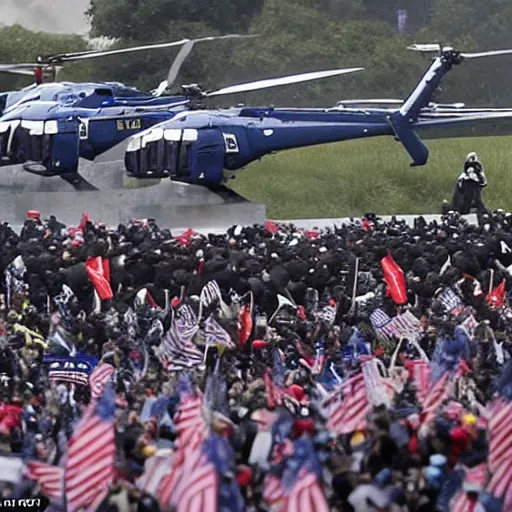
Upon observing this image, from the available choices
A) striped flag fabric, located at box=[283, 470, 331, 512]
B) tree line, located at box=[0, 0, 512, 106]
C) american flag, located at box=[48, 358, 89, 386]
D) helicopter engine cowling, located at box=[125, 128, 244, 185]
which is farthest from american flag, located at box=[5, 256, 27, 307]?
tree line, located at box=[0, 0, 512, 106]

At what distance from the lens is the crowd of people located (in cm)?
895

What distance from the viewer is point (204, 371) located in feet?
41.2

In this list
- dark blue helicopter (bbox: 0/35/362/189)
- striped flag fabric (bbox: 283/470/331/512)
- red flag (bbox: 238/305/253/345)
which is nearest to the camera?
striped flag fabric (bbox: 283/470/331/512)

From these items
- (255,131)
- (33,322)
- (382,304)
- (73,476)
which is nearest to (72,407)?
(73,476)

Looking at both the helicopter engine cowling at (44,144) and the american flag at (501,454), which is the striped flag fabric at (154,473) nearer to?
the american flag at (501,454)

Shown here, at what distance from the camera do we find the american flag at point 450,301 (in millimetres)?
15653

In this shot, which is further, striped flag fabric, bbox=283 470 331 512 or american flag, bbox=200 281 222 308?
american flag, bbox=200 281 222 308

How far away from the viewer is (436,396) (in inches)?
402

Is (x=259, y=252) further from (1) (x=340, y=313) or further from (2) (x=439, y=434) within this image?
(2) (x=439, y=434)

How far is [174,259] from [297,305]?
215 cm

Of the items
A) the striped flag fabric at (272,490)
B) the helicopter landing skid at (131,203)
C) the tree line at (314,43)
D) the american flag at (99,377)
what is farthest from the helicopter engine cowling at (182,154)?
the striped flag fabric at (272,490)

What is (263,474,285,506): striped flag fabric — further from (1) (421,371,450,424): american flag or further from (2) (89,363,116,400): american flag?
(2) (89,363,116,400): american flag

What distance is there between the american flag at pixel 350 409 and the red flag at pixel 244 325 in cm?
429

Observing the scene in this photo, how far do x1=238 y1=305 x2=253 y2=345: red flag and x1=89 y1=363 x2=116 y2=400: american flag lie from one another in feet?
8.09
